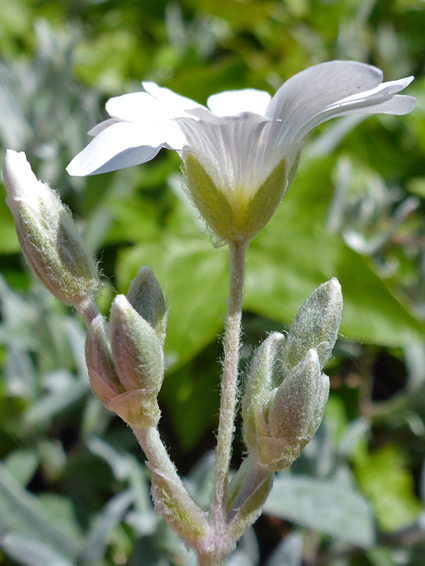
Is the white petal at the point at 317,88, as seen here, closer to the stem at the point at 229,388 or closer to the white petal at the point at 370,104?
the white petal at the point at 370,104

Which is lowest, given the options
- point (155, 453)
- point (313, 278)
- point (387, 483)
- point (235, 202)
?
point (387, 483)

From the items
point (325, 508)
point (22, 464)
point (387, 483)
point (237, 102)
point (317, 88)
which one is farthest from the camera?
point (387, 483)

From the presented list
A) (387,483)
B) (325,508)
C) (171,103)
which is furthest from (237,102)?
(387,483)

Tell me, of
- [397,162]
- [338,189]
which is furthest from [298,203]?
[397,162]

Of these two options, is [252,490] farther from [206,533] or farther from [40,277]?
[40,277]

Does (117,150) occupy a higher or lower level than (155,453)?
higher

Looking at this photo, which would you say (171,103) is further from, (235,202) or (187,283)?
(187,283)

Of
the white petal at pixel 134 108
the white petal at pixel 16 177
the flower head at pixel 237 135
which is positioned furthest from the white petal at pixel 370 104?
the white petal at pixel 16 177
